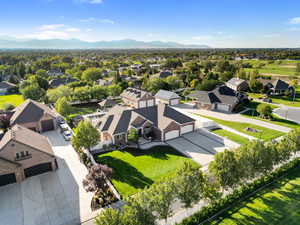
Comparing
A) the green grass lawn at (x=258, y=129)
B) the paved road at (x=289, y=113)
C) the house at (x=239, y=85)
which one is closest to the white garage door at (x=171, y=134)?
the green grass lawn at (x=258, y=129)

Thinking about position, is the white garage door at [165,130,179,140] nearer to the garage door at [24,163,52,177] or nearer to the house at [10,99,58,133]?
the garage door at [24,163,52,177]

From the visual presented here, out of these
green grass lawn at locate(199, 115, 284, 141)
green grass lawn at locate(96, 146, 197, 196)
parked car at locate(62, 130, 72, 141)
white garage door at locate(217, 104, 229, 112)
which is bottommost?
green grass lawn at locate(96, 146, 197, 196)

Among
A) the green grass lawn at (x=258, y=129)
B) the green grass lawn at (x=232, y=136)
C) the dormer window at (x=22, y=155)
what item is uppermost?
the dormer window at (x=22, y=155)

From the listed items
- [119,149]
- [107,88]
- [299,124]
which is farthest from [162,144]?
[107,88]

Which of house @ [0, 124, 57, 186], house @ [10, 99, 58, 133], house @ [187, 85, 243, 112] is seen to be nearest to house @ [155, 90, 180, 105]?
house @ [187, 85, 243, 112]

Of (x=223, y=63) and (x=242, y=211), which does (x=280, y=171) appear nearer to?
(x=242, y=211)

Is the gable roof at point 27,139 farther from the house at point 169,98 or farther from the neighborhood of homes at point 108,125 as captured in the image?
the house at point 169,98
